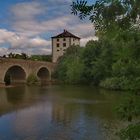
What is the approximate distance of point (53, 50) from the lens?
8894cm

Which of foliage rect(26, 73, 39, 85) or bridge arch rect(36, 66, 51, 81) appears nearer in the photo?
foliage rect(26, 73, 39, 85)

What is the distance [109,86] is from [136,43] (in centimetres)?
3725

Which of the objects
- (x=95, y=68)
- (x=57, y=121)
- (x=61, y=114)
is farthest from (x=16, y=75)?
(x=57, y=121)

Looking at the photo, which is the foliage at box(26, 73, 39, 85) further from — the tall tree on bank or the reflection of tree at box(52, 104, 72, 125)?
the tall tree on bank

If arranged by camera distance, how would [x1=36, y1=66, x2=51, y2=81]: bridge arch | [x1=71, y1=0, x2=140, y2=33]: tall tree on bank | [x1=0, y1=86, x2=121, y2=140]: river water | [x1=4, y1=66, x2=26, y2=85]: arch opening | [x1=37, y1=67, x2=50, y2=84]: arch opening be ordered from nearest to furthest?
[x1=71, y1=0, x2=140, y2=33]: tall tree on bank
[x1=0, y1=86, x2=121, y2=140]: river water
[x1=4, y1=66, x2=26, y2=85]: arch opening
[x1=36, y1=66, x2=51, y2=81]: bridge arch
[x1=37, y1=67, x2=50, y2=84]: arch opening

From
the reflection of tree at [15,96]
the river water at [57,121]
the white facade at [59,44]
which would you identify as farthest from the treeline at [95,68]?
the white facade at [59,44]

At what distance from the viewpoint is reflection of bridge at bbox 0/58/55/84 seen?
55.9 metres

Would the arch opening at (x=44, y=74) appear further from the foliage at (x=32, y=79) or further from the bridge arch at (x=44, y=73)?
the foliage at (x=32, y=79)

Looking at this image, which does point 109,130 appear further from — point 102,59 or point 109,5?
point 102,59

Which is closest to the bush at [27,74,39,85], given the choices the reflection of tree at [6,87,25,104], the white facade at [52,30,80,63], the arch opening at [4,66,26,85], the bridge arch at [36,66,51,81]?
the arch opening at [4,66,26,85]

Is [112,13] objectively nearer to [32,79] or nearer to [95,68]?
[95,68]

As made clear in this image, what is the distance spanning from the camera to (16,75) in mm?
64000

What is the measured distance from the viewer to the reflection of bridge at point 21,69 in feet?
183

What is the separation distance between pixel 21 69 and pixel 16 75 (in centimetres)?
313
